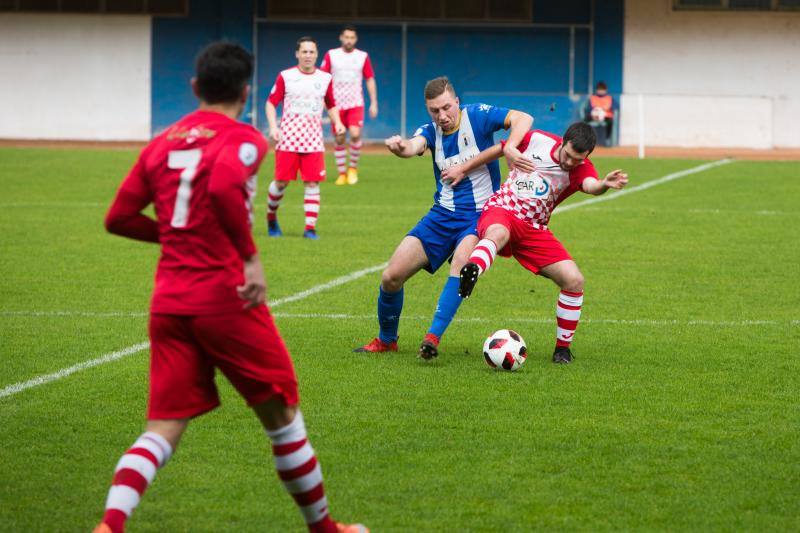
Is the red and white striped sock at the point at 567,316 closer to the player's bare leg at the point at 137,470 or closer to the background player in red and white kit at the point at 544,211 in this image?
the background player in red and white kit at the point at 544,211

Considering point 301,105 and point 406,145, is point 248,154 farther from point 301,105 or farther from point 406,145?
point 301,105

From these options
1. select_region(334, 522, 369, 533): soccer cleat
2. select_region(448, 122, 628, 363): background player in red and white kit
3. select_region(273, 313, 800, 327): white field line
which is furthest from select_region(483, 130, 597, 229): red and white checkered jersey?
select_region(334, 522, 369, 533): soccer cleat

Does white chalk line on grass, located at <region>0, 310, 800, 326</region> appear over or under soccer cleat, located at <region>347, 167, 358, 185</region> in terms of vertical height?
under

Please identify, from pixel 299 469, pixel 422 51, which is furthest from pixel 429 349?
pixel 422 51

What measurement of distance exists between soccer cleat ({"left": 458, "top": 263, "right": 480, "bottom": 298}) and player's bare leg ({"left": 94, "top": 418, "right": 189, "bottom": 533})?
3.15m

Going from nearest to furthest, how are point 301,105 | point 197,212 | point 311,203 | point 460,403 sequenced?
1. point 197,212
2. point 460,403
3. point 311,203
4. point 301,105

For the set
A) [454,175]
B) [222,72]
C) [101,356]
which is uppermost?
[222,72]

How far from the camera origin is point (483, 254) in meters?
7.56

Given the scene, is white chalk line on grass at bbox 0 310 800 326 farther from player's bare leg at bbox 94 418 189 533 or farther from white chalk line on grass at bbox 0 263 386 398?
player's bare leg at bbox 94 418 189 533

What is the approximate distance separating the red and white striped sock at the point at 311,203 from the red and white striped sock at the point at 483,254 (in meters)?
A: 6.54

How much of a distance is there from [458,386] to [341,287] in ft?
12.8

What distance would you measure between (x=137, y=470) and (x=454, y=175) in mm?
4166

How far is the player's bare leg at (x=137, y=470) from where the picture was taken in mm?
4141

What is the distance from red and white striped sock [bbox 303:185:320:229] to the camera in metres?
14.1
